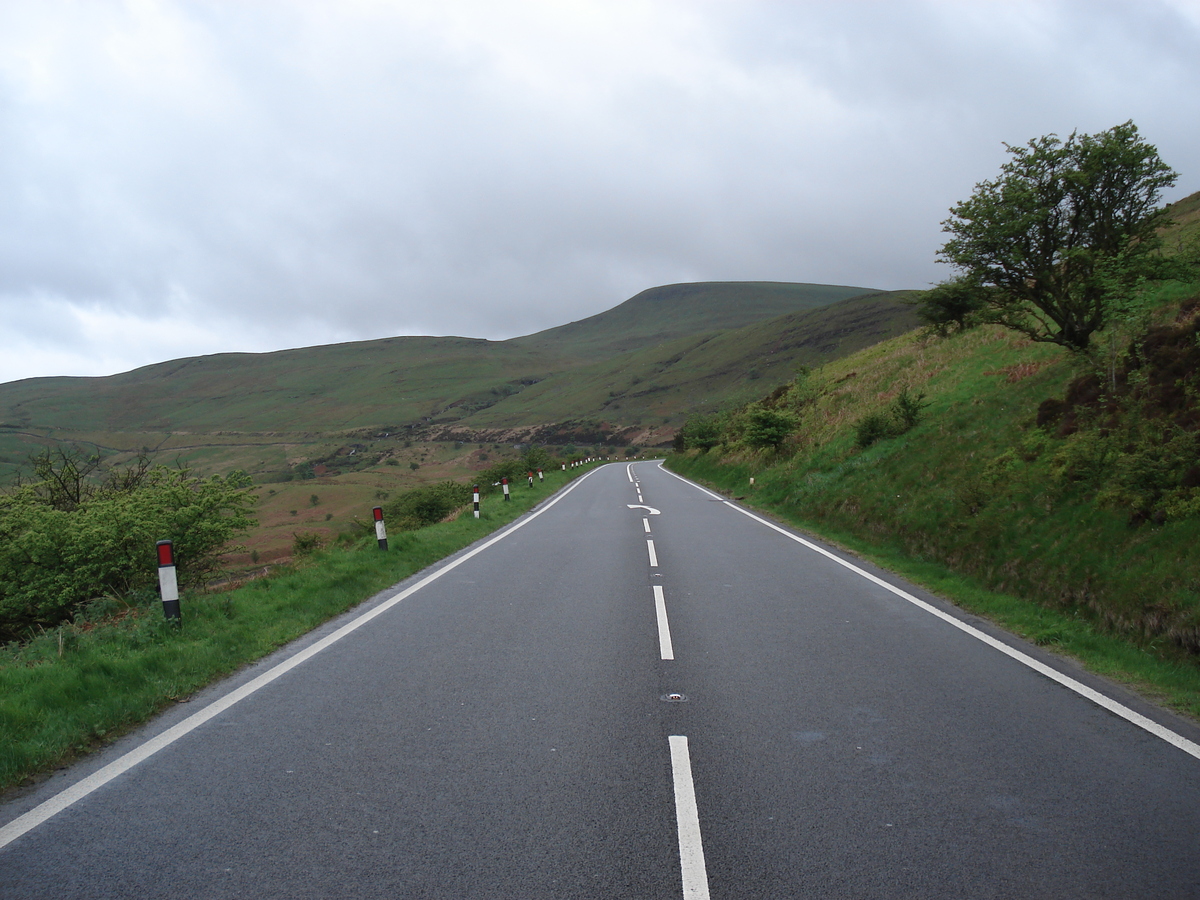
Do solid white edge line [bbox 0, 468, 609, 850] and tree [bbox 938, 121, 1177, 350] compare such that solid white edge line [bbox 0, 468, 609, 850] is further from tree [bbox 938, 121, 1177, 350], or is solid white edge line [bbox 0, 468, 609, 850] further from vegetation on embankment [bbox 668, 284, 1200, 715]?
tree [bbox 938, 121, 1177, 350]

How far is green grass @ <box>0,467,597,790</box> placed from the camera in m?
4.52

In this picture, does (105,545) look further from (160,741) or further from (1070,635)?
(1070,635)

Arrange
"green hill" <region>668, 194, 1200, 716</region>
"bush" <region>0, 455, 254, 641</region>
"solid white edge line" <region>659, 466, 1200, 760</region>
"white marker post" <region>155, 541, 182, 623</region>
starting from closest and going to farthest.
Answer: "solid white edge line" <region>659, 466, 1200, 760</region>
"green hill" <region>668, 194, 1200, 716</region>
"white marker post" <region>155, 541, 182, 623</region>
"bush" <region>0, 455, 254, 641</region>

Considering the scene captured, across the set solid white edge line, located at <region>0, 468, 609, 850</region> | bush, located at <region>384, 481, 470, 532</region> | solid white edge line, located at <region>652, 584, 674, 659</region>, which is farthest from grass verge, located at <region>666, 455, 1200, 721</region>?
bush, located at <region>384, 481, 470, 532</region>

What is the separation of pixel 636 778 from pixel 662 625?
11.3ft

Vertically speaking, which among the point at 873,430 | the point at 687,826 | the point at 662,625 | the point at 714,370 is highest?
the point at 714,370

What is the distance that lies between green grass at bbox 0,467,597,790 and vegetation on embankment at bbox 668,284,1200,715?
292 inches

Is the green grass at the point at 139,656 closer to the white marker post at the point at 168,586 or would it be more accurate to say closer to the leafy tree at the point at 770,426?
the white marker post at the point at 168,586

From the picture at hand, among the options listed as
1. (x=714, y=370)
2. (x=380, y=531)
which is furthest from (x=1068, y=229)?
(x=714, y=370)

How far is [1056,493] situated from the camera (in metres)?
9.66

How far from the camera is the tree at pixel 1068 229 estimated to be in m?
12.3

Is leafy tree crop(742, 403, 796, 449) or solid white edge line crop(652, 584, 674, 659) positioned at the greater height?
leafy tree crop(742, 403, 796, 449)

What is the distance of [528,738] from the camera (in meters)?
4.44

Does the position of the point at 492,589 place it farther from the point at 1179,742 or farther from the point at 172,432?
the point at 172,432
